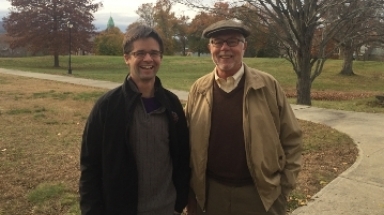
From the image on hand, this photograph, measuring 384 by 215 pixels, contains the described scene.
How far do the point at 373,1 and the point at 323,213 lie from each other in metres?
8.36

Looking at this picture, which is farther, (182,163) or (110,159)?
(182,163)

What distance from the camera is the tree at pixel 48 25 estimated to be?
3438cm

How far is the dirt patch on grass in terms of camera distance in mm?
4358

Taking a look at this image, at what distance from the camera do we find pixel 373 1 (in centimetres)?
1062

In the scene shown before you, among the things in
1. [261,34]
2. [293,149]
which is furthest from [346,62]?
[293,149]

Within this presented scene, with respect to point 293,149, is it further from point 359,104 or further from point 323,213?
point 359,104

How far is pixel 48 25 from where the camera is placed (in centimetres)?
3472

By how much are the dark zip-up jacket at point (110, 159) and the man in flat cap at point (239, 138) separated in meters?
0.41

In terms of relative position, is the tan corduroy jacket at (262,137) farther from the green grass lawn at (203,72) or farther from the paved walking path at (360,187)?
the green grass lawn at (203,72)

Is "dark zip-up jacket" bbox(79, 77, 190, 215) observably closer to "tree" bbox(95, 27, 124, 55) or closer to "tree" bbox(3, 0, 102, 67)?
"tree" bbox(3, 0, 102, 67)

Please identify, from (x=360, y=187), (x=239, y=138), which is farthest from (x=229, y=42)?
(x=360, y=187)

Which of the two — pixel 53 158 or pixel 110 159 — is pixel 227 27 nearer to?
pixel 110 159

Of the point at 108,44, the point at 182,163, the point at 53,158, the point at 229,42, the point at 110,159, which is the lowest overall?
the point at 53,158

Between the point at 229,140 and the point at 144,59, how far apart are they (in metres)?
0.76
